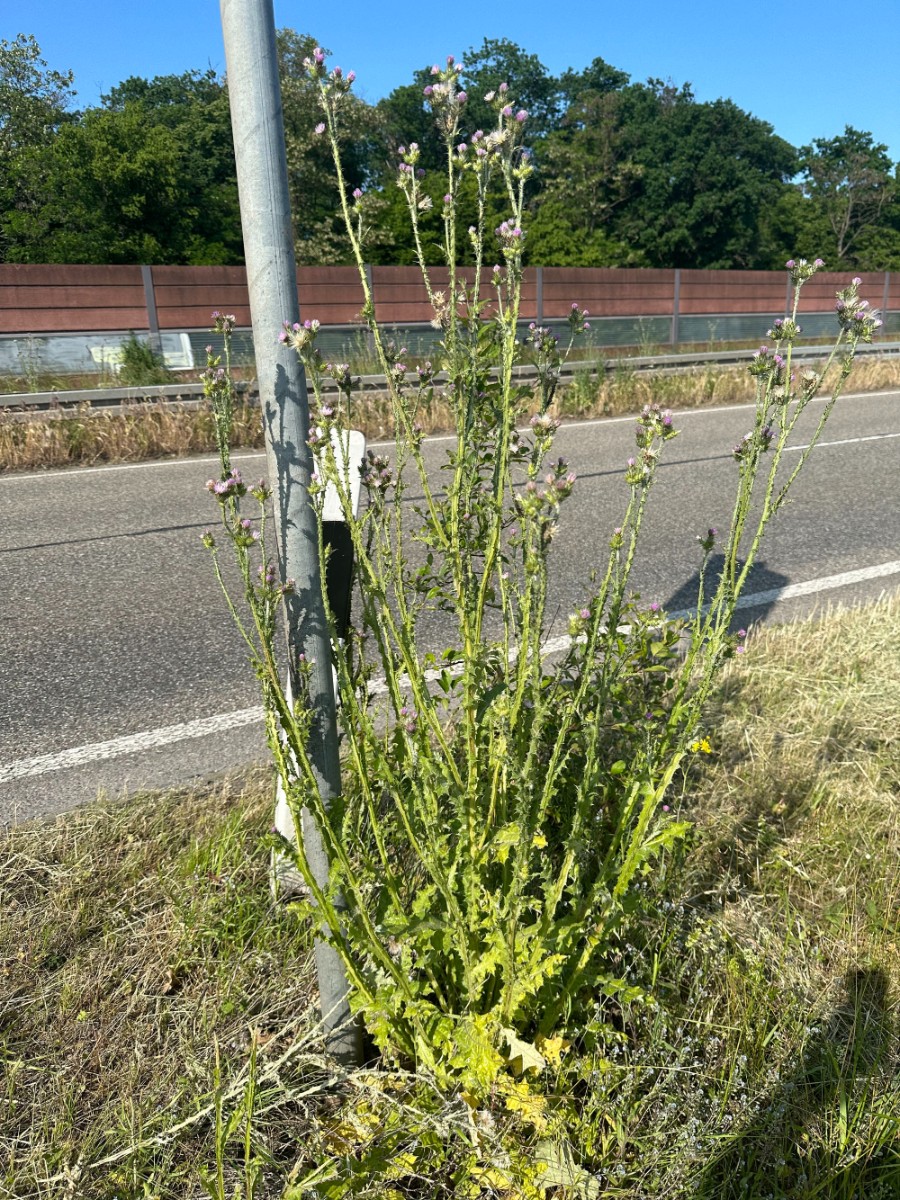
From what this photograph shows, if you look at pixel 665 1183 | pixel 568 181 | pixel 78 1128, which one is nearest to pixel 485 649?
pixel 665 1183

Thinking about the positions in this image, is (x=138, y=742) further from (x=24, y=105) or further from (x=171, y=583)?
(x=24, y=105)

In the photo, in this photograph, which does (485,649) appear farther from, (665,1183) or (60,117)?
(60,117)

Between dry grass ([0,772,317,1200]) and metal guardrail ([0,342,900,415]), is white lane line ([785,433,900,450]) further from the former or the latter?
dry grass ([0,772,317,1200])

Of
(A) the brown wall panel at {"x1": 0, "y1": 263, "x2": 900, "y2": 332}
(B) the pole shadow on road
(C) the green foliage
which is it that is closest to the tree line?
(A) the brown wall panel at {"x1": 0, "y1": 263, "x2": 900, "y2": 332}

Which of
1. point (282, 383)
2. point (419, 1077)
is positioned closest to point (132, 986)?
point (419, 1077)

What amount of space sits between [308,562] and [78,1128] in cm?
109

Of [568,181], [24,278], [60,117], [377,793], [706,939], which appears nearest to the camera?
[706,939]

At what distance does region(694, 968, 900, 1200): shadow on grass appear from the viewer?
1492 millimetres

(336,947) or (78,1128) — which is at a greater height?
(336,947)

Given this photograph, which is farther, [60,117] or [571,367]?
[60,117]

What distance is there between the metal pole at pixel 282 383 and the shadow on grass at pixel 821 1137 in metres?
0.73

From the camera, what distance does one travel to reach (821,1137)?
156 cm

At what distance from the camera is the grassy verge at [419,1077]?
1505 mm

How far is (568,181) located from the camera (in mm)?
44938
